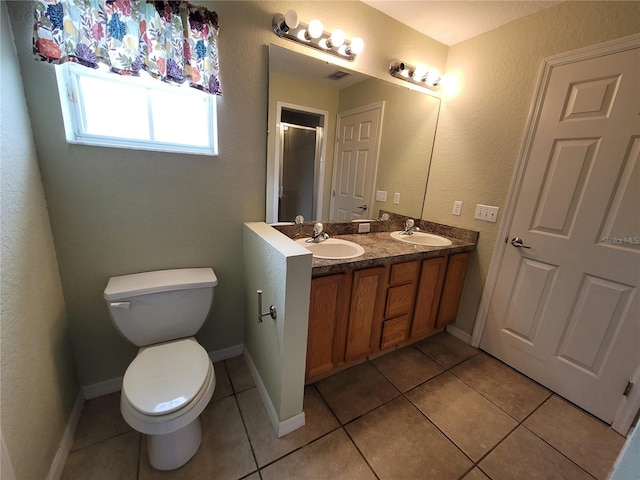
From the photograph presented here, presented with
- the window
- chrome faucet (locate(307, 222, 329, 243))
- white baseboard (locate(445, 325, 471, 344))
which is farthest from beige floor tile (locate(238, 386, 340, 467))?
the window

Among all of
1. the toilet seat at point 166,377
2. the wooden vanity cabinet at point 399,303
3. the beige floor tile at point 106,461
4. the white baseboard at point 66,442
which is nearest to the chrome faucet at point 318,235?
the wooden vanity cabinet at point 399,303

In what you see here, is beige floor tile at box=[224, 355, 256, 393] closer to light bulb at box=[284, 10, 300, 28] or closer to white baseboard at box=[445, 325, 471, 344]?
white baseboard at box=[445, 325, 471, 344]

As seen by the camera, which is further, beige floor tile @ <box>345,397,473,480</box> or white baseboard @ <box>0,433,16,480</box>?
beige floor tile @ <box>345,397,473,480</box>

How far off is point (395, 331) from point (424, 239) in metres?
0.75

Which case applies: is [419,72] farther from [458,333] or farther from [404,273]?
[458,333]

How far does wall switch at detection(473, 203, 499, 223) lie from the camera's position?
1840 millimetres

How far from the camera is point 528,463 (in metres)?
1.25

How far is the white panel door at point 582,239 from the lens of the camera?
4.33ft

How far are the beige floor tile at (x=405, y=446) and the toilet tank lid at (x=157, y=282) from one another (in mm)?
1119

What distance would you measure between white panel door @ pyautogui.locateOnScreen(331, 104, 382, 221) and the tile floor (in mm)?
1182

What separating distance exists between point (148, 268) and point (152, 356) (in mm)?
475

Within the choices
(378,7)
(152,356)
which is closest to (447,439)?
(152,356)

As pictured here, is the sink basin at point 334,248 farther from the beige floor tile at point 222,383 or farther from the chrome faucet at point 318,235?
the beige floor tile at point 222,383

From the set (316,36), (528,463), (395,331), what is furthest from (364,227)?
(528,463)
